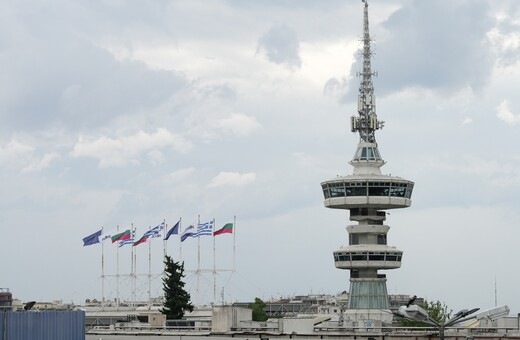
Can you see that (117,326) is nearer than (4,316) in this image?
No

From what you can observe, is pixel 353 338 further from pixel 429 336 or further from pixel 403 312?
pixel 403 312

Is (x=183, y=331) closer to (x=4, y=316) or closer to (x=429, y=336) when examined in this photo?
(x=429, y=336)

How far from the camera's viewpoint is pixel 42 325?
72938 millimetres

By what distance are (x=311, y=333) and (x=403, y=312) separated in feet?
177

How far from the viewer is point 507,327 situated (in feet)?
368

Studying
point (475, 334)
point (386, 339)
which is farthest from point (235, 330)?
point (475, 334)

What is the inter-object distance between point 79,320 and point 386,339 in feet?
148

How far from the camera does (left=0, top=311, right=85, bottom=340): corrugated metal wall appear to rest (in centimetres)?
6962

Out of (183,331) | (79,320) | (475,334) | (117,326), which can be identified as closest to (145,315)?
(117,326)

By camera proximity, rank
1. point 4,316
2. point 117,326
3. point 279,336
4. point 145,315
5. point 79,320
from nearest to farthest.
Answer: point 4,316, point 79,320, point 279,336, point 117,326, point 145,315

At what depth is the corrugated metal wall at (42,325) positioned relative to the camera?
69.6 m

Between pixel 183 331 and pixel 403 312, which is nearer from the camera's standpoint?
pixel 403 312

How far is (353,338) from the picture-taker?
383ft

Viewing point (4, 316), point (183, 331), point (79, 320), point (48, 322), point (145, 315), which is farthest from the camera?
point (145, 315)
